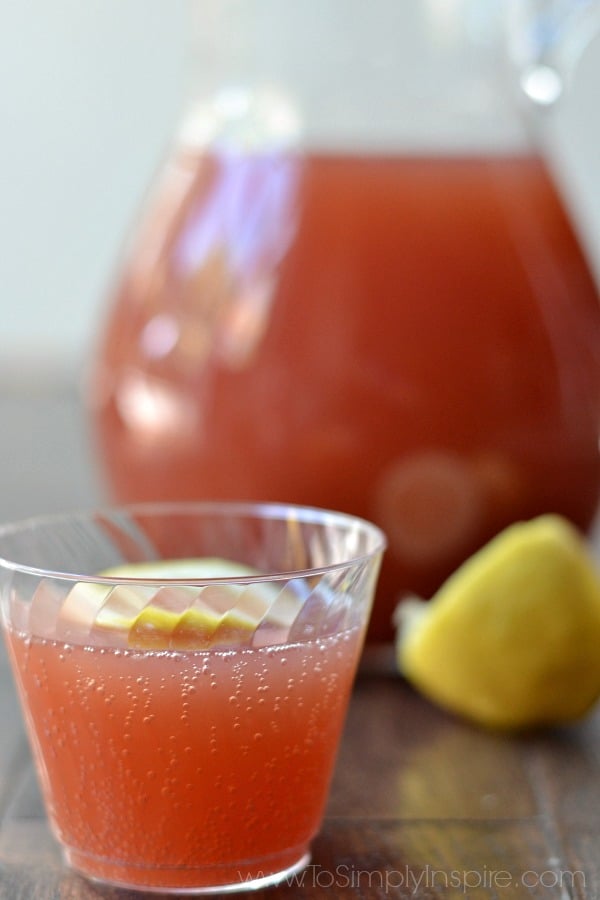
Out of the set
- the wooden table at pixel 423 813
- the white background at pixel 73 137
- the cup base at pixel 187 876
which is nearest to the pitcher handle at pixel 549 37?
the wooden table at pixel 423 813

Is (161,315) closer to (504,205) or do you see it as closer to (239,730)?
(504,205)

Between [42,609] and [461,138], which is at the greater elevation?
[461,138]

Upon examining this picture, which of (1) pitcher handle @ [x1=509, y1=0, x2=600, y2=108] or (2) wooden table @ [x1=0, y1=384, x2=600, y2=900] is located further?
(1) pitcher handle @ [x1=509, y1=0, x2=600, y2=108]

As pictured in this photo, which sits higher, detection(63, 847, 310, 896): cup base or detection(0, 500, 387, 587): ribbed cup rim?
detection(0, 500, 387, 587): ribbed cup rim

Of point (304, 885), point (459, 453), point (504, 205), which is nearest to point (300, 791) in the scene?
point (304, 885)

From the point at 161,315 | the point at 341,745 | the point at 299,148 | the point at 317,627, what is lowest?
the point at 341,745

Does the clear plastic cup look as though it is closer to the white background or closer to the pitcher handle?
the pitcher handle

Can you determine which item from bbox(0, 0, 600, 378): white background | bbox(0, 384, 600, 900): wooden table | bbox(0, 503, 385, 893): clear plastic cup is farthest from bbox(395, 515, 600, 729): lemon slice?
bbox(0, 0, 600, 378): white background
